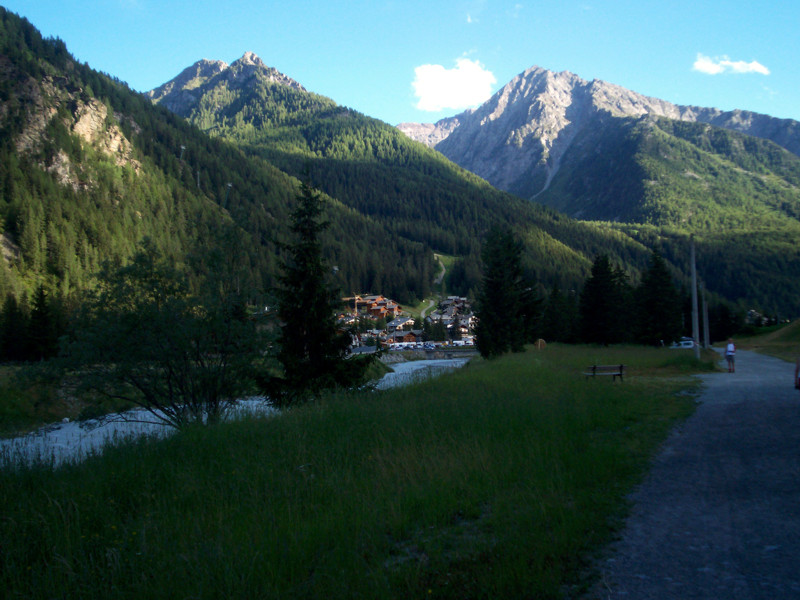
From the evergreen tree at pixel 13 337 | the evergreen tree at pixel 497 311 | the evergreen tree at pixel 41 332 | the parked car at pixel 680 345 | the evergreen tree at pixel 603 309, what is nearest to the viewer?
the evergreen tree at pixel 497 311

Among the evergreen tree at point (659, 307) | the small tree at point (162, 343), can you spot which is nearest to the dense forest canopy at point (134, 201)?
the evergreen tree at point (659, 307)

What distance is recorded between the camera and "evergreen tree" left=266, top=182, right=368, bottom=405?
54.5ft

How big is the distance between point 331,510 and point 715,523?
382 centimetres

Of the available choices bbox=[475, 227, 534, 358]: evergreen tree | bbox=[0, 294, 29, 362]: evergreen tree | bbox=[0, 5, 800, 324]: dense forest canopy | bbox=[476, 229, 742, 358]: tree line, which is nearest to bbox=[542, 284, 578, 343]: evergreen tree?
bbox=[476, 229, 742, 358]: tree line

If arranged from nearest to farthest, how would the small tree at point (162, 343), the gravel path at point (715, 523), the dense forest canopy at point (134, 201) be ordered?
the gravel path at point (715, 523) → the small tree at point (162, 343) → the dense forest canopy at point (134, 201)

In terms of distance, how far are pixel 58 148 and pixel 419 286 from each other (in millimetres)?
108430

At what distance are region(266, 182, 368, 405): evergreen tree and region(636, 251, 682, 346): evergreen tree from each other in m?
44.0

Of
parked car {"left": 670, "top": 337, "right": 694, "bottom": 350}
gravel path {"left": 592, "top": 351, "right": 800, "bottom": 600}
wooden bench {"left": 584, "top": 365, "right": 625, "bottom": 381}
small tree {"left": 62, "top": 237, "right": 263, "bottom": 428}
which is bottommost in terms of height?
parked car {"left": 670, "top": 337, "right": 694, "bottom": 350}

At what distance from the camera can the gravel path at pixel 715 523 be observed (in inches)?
141

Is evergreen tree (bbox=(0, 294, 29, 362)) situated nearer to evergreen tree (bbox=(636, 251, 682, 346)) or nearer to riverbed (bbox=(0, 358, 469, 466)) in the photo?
riverbed (bbox=(0, 358, 469, 466))

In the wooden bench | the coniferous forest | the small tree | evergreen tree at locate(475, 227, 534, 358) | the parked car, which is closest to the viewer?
the small tree

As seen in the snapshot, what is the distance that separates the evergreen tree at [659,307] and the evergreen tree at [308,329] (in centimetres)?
4402

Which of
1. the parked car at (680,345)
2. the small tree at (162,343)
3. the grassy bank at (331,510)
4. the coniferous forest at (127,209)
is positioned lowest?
the parked car at (680,345)

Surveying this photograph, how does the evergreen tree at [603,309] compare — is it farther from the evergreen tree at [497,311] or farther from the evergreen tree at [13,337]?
the evergreen tree at [13,337]
